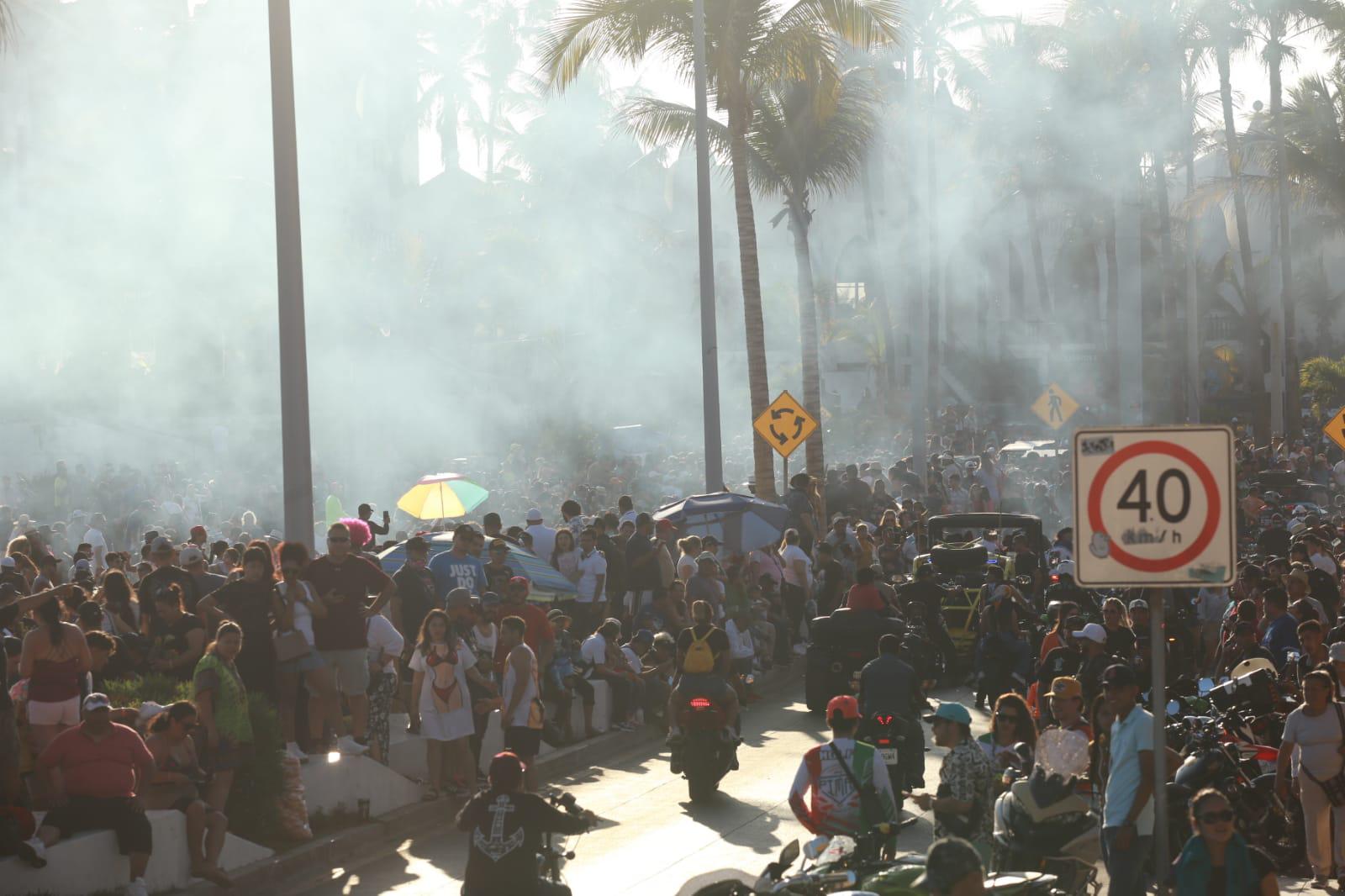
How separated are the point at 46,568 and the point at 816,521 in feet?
45.4

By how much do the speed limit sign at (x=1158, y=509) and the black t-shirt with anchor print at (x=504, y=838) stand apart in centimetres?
288

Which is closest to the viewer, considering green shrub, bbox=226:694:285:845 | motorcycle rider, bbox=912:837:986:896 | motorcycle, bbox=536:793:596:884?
motorcycle rider, bbox=912:837:986:896

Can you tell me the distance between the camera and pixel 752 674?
19.3 meters

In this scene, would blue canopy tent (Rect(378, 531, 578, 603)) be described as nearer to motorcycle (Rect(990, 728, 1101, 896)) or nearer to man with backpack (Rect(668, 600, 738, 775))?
man with backpack (Rect(668, 600, 738, 775))

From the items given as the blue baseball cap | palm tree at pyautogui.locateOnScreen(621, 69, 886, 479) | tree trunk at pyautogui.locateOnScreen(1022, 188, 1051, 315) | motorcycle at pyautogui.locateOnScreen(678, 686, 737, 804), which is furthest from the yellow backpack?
tree trunk at pyautogui.locateOnScreen(1022, 188, 1051, 315)

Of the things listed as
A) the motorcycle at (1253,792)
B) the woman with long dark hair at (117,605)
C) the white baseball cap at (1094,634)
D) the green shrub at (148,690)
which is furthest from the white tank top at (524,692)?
the motorcycle at (1253,792)

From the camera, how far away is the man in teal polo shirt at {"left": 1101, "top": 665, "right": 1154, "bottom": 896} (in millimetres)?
7699

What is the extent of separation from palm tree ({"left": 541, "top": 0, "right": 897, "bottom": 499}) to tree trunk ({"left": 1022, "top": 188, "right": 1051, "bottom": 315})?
122ft

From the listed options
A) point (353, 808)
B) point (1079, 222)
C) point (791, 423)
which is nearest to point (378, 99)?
point (1079, 222)

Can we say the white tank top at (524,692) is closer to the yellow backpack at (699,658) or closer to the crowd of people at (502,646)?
the crowd of people at (502,646)

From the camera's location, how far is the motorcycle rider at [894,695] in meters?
11.5

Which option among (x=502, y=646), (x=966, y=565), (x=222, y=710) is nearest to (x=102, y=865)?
(x=222, y=710)

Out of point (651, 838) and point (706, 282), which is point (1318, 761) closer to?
point (651, 838)

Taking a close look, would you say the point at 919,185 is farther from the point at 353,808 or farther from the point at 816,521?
the point at 353,808
